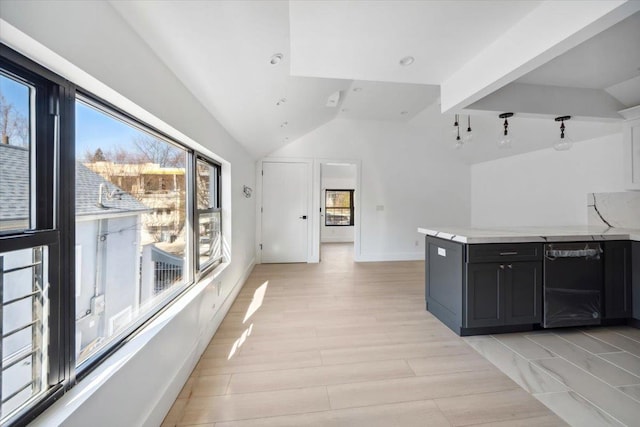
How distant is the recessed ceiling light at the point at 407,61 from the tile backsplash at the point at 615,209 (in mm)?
3205

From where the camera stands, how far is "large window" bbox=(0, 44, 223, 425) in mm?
751

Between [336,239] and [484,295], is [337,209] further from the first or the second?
[484,295]

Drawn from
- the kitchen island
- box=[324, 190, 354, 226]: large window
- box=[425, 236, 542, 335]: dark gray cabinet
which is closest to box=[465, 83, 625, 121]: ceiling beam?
the kitchen island

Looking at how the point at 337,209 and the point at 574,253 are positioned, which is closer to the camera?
the point at 574,253

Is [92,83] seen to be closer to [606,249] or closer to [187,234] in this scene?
[187,234]

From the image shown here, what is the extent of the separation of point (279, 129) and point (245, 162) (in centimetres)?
77

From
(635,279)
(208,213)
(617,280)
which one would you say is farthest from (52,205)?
(635,279)

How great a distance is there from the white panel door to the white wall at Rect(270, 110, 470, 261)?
0.42m

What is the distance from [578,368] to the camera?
1766 mm

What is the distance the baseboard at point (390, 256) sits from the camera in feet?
16.6

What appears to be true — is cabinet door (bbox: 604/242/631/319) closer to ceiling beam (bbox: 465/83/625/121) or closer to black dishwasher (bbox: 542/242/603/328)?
black dishwasher (bbox: 542/242/603/328)

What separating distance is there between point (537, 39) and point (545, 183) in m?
3.48

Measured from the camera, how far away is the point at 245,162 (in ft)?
12.5

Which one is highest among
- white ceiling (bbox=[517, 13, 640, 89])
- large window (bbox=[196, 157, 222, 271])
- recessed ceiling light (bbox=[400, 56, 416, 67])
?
white ceiling (bbox=[517, 13, 640, 89])
